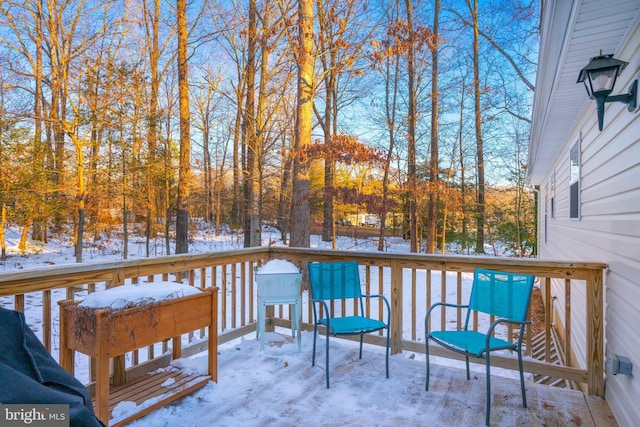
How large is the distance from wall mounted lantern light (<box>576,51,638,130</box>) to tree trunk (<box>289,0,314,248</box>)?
502cm

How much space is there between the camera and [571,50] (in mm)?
2795

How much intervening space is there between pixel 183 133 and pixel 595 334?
9.17 meters

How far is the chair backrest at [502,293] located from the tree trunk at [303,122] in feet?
15.1

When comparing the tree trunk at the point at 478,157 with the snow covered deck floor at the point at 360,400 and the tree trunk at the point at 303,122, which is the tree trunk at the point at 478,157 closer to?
the tree trunk at the point at 303,122

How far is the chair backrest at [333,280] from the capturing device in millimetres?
3527

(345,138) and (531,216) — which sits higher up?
(345,138)

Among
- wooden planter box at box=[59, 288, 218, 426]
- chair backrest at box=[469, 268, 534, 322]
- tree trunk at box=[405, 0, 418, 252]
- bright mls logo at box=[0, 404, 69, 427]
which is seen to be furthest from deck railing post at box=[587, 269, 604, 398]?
tree trunk at box=[405, 0, 418, 252]

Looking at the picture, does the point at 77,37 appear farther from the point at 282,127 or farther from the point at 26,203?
the point at 282,127

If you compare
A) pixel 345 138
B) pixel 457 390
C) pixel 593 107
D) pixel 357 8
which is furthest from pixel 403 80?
pixel 457 390

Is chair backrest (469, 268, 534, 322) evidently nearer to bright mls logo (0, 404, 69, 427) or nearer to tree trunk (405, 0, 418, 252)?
bright mls logo (0, 404, 69, 427)

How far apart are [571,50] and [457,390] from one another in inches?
101

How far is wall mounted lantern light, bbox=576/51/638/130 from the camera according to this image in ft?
7.88

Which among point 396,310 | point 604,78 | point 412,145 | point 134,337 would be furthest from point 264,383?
point 412,145

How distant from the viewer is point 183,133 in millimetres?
9844
